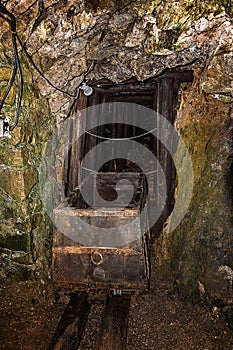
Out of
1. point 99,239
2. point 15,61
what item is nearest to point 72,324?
point 99,239

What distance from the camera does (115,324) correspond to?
337 cm

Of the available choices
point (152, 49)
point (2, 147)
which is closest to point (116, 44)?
point (152, 49)

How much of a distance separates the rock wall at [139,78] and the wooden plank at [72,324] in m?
0.67

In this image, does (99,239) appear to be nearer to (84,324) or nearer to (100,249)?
(100,249)

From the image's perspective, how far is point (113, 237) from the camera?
3531 millimetres

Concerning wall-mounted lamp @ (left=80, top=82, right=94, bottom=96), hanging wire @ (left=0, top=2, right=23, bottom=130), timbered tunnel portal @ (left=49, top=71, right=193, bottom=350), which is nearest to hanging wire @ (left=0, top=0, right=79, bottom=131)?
hanging wire @ (left=0, top=2, right=23, bottom=130)

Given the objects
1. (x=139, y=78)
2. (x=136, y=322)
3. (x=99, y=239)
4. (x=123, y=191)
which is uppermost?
(x=139, y=78)

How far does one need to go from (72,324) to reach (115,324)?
49 cm

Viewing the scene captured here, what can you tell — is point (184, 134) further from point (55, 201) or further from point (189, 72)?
point (55, 201)

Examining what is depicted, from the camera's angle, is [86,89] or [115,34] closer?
[115,34]

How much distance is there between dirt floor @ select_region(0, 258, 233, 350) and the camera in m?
3.30

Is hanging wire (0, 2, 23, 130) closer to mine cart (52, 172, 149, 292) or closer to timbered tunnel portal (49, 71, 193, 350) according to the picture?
timbered tunnel portal (49, 71, 193, 350)

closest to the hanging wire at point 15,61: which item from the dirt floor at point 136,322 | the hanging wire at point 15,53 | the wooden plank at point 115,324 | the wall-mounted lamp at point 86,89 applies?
the hanging wire at point 15,53

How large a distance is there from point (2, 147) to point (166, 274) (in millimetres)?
2892
